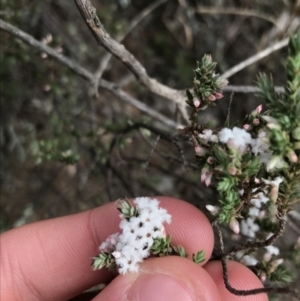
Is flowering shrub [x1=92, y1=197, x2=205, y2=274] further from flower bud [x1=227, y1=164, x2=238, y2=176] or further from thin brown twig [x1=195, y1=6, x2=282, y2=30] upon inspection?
thin brown twig [x1=195, y1=6, x2=282, y2=30]

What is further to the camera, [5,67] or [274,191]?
[5,67]

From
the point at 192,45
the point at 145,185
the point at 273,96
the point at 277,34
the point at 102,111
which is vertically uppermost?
the point at 277,34

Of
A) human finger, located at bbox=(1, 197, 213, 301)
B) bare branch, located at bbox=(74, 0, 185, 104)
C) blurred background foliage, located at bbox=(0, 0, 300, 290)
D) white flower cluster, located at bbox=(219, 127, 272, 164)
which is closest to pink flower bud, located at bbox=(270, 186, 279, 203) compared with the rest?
white flower cluster, located at bbox=(219, 127, 272, 164)

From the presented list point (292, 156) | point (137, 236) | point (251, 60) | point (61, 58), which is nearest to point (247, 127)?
point (292, 156)

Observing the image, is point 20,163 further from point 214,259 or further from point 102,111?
point 214,259

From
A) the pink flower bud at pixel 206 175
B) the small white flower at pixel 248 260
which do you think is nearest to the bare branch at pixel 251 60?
the small white flower at pixel 248 260

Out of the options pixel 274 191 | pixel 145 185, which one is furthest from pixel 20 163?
pixel 274 191

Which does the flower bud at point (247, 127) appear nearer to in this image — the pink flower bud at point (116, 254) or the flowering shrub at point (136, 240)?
the flowering shrub at point (136, 240)
